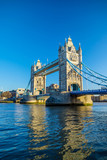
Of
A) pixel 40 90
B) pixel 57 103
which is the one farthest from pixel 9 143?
pixel 40 90

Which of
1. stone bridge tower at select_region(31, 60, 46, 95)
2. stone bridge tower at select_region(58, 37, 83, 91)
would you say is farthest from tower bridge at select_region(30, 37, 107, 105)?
stone bridge tower at select_region(31, 60, 46, 95)

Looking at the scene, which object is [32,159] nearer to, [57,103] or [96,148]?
[96,148]

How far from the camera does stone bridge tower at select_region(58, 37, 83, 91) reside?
48156 mm

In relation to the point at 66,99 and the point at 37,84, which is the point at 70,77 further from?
the point at 37,84

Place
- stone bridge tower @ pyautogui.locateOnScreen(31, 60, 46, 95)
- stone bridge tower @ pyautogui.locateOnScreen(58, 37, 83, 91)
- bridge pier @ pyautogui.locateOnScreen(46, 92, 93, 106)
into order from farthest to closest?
1. stone bridge tower @ pyautogui.locateOnScreen(31, 60, 46, 95)
2. stone bridge tower @ pyautogui.locateOnScreen(58, 37, 83, 91)
3. bridge pier @ pyautogui.locateOnScreen(46, 92, 93, 106)

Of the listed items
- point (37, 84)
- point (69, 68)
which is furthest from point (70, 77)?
point (37, 84)

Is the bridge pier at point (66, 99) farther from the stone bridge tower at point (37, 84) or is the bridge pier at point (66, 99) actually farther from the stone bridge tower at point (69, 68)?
the stone bridge tower at point (37, 84)

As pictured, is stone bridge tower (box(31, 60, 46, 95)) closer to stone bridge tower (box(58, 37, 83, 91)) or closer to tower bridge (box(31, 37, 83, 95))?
tower bridge (box(31, 37, 83, 95))

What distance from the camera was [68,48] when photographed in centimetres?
5172

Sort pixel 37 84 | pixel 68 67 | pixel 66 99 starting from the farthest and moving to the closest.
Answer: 1. pixel 37 84
2. pixel 68 67
3. pixel 66 99

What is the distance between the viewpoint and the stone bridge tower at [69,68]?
4816cm

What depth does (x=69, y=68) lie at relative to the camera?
4891cm

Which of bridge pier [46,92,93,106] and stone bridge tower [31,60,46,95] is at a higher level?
stone bridge tower [31,60,46,95]

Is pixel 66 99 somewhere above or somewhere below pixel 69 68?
below
